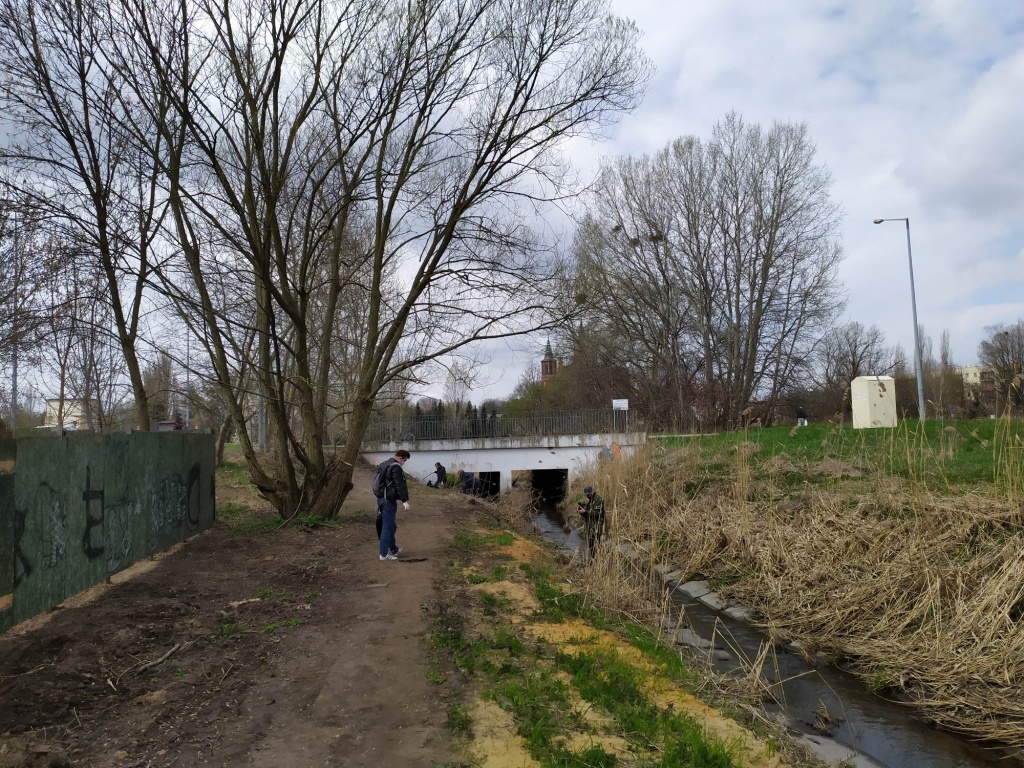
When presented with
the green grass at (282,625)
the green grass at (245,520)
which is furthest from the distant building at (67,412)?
the green grass at (282,625)

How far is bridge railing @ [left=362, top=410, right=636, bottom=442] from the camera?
35.8 metres

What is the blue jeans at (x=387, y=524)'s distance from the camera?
1120cm

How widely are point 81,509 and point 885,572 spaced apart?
926 centimetres

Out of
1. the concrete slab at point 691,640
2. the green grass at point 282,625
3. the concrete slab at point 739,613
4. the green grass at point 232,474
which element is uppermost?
the green grass at point 232,474

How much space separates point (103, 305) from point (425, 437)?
75.5ft

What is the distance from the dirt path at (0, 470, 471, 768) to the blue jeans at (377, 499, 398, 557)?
1349mm

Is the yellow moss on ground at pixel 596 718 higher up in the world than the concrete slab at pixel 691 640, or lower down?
higher up

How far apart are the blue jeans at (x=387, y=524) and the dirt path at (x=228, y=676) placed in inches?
53.1

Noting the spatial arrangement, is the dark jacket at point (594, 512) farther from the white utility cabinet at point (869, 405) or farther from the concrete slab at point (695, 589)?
the white utility cabinet at point (869, 405)

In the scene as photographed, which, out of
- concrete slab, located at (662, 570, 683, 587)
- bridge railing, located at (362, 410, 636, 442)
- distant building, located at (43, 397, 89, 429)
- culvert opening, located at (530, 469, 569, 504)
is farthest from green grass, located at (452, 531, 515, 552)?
culvert opening, located at (530, 469, 569, 504)

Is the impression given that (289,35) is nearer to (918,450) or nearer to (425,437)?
(918,450)

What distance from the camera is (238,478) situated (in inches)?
990

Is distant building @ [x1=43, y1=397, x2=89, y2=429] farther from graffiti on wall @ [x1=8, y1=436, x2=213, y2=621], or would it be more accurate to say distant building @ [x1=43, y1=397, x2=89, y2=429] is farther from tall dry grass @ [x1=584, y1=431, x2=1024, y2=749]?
tall dry grass @ [x1=584, y1=431, x2=1024, y2=749]

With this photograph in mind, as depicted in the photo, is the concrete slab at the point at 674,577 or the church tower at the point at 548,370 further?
the church tower at the point at 548,370
